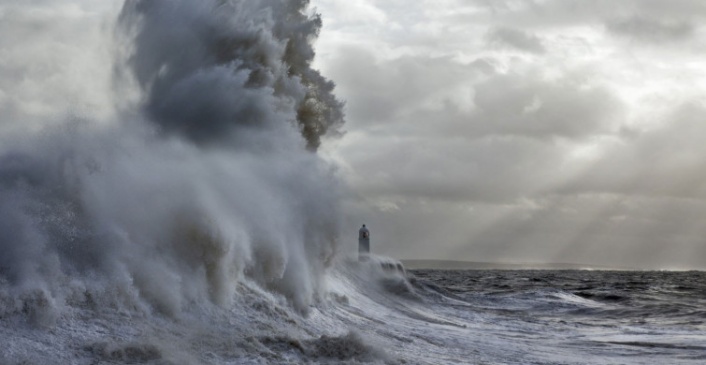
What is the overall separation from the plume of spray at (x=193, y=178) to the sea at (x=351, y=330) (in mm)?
308

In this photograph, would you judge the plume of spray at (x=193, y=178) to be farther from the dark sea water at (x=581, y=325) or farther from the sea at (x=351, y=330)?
the dark sea water at (x=581, y=325)

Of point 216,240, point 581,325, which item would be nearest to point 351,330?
point 216,240

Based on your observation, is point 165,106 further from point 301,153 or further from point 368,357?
point 368,357

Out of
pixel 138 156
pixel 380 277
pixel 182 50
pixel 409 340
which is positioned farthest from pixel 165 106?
pixel 380 277

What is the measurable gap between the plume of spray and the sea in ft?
1.01

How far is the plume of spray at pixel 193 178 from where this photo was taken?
8.70 meters

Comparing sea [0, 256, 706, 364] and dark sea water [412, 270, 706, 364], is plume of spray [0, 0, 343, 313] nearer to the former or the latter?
sea [0, 256, 706, 364]

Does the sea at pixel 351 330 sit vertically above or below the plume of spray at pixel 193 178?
below

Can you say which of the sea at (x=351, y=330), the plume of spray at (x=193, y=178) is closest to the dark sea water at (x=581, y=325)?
the sea at (x=351, y=330)

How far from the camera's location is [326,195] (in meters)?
16.7

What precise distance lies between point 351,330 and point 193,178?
3.70 meters

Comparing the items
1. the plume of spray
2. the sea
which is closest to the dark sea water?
the sea

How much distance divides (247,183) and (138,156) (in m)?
2.71

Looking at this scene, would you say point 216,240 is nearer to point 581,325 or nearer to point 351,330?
point 351,330
